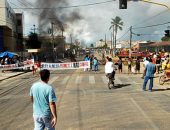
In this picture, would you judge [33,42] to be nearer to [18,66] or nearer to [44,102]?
[18,66]

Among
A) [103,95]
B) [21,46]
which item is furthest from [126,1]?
[21,46]

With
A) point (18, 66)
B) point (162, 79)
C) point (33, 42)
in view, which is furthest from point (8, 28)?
point (162, 79)

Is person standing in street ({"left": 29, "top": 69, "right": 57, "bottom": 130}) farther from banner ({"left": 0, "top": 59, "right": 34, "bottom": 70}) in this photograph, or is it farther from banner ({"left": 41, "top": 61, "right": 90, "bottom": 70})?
banner ({"left": 0, "top": 59, "right": 34, "bottom": 70})

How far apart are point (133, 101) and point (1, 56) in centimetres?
3012

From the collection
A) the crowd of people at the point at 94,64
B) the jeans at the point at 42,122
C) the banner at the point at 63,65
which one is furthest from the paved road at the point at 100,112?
the crowd of people at the point at 94,64

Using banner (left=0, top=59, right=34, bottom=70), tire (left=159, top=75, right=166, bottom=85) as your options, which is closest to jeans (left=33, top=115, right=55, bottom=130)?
tire (left=159, top=75, right=166, bottom=85)

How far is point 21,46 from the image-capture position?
105m

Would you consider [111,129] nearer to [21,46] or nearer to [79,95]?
[79,95]

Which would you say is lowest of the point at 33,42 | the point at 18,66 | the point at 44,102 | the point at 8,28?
the point at 18,66

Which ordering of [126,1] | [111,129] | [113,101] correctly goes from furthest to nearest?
[126,1] → [113,101] → [111,129]

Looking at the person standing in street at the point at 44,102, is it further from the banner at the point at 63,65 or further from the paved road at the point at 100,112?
the banner at the point at 63,65

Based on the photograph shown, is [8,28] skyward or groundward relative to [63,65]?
skyward

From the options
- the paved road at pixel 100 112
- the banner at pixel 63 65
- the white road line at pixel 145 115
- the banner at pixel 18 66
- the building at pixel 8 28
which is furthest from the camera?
the building at pixel 8 28

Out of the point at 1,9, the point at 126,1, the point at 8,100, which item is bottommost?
the point at 8,100
